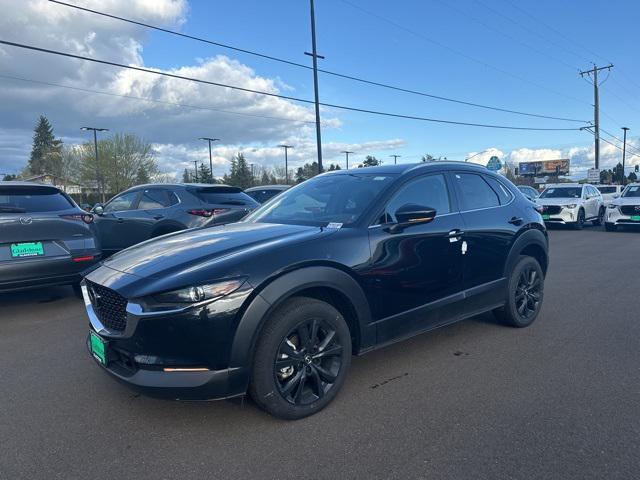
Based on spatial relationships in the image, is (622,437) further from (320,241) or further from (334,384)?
(320,241)

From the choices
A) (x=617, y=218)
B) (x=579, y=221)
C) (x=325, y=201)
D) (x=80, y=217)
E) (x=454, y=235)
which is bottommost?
(x=579, y=221)

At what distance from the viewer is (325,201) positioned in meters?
4.16

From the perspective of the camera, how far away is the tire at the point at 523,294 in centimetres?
477

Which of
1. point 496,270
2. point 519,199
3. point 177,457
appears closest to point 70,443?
point 177,457

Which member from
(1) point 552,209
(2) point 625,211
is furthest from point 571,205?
(2) point 625,211

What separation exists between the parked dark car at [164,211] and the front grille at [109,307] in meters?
4.58

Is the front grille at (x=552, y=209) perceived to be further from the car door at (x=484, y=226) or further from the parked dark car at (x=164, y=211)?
the car door at (x=484, y=226)

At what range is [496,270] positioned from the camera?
4527 millimetres

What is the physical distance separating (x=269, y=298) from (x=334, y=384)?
33.2 inches

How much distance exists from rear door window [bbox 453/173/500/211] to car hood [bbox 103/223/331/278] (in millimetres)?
1641

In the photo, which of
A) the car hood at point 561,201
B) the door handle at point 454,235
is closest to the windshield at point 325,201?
the door handle at point 454,235

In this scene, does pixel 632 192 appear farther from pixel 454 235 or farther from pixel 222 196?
pixel 454 235

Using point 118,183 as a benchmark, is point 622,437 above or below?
below

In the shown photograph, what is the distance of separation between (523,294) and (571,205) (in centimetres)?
1405
